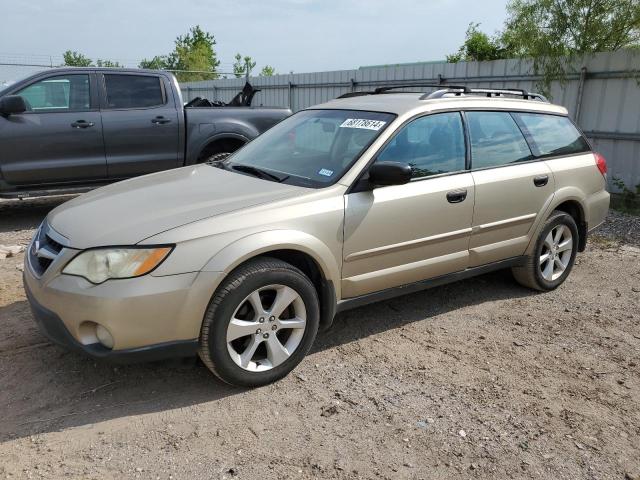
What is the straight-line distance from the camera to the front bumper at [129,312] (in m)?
2.81

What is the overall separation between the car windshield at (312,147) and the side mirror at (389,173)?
205mm

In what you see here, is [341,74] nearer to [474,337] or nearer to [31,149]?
[31,149]

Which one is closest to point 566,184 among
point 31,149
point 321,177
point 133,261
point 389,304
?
point 389,304

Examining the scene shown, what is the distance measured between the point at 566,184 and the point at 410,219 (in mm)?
1879

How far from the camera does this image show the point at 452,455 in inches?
108

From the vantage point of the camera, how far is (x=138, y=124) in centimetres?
722

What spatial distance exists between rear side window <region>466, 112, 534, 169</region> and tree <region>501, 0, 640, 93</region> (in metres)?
5.04

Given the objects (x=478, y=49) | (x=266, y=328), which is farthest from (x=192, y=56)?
(x=266, y=328)

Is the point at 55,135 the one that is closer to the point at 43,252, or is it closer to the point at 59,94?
the point at 59,94

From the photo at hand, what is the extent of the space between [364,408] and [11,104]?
5.57 meters

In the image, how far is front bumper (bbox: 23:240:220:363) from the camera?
2807mm

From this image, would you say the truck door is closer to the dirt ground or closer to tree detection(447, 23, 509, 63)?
the dirt ground

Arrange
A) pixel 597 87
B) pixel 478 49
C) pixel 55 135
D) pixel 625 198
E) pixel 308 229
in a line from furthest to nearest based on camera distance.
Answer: pixel 478 49 → pixel 597 87 → pixel 625 198 → pixel 55 135 → pixel 308 229

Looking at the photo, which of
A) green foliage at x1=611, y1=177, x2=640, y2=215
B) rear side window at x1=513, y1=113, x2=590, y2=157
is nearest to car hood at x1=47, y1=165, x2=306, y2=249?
rear side window at x1=513, y1=113, x2=590, y2=157
